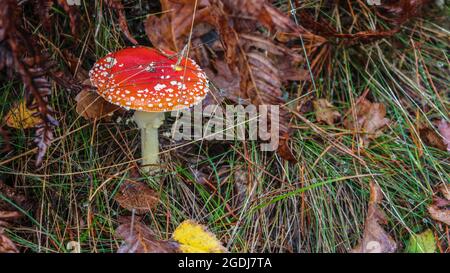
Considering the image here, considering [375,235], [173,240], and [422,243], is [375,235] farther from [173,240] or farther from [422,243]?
[173,240]

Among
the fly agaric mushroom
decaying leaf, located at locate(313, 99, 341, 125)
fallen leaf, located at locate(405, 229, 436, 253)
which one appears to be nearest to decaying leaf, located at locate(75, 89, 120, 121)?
the fly agaric mushroom

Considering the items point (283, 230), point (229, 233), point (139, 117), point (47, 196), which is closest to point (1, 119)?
point (47, 196)

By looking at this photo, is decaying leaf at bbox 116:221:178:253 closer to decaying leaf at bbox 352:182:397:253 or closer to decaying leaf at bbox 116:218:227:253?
decaying leaf at bbox 116:218:227:253

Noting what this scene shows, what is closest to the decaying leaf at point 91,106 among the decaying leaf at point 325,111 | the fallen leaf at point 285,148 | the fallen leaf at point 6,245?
the fallen leaf at point 6,245

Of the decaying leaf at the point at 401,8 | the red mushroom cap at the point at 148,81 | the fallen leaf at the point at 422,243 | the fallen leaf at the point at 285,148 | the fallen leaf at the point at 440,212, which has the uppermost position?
the decaying leaf at the point at 401,8

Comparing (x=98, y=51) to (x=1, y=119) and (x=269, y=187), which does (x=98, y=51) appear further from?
(x=269, y=187)

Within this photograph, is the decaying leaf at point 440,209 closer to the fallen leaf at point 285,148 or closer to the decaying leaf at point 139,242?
the fallen leaf at point 285,148
